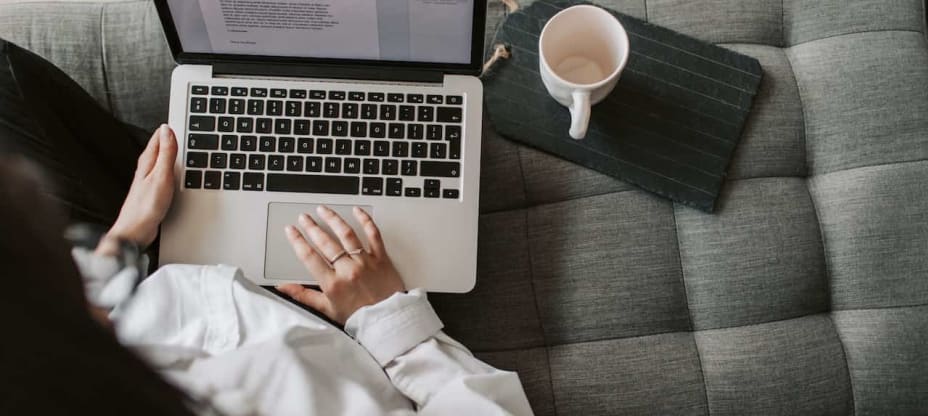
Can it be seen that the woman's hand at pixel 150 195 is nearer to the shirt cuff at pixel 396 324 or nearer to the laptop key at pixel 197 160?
the laptop key at pixel 197 160

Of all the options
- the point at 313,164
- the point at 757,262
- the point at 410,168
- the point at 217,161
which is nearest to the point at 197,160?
the point at 217,161

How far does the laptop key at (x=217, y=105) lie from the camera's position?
73 centimetres

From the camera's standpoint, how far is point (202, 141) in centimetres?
73

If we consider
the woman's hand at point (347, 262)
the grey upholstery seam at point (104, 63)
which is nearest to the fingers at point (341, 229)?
the woman's hand at point (347, 262)

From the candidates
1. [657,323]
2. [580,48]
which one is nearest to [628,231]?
[657,323]

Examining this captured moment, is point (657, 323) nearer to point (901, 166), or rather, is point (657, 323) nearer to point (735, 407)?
point (735, 407)

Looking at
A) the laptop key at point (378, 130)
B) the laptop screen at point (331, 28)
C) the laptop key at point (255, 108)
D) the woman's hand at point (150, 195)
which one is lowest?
the woman's hand at point (150, 195)

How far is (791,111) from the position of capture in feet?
2.58

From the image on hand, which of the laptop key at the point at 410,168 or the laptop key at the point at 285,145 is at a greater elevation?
the laptop key at the point at 285,145

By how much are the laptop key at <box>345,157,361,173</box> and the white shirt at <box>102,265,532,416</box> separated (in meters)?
0.15

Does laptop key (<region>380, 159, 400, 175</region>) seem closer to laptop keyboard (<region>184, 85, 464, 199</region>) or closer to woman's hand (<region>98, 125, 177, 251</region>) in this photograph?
laptop keyboard (<region>184, 85, 464, 199</region>)

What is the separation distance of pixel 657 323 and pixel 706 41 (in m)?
0.35

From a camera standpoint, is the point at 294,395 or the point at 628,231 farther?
the point at 628,231

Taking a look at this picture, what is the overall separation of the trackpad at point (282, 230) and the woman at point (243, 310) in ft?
0.03
